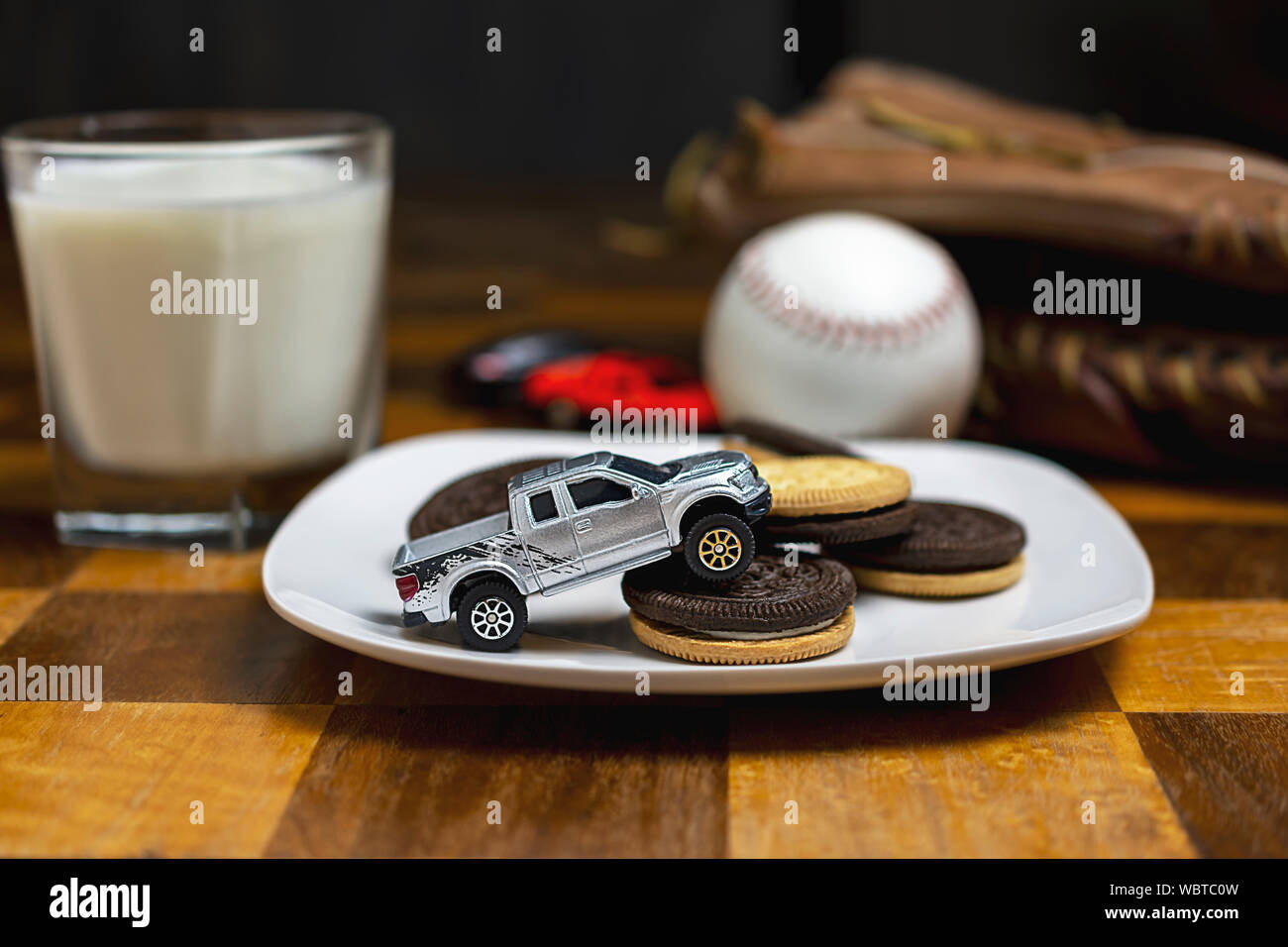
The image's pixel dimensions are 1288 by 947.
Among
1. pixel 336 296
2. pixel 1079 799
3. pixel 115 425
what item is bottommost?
pixel 1079 799

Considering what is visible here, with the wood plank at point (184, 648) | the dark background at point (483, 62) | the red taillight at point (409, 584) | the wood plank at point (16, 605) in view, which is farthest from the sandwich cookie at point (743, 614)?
the dark background at point (483, 62)

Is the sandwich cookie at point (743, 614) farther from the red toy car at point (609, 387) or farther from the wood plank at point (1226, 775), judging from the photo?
the red toy car at point (609, 387)

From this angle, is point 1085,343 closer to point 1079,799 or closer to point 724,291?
point 724,291

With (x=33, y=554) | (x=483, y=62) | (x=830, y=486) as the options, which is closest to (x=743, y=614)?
(x=830, y=486)

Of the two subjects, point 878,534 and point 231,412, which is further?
point 231,412

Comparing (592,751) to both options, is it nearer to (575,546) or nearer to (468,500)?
(575,546)

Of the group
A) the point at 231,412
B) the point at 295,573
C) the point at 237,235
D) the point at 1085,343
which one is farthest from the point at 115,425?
the point at 1085,343
